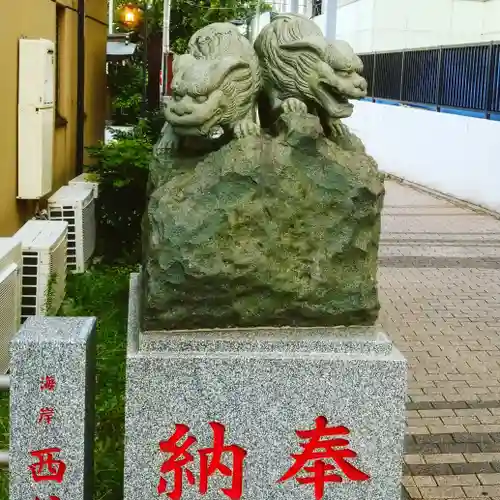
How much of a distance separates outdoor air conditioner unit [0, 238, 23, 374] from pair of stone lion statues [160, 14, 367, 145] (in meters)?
1.91

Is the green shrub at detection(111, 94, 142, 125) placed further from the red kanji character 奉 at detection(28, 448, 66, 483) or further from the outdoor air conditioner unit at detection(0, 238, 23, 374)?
the red kanji character 奉 at detection(28, 448, 66, 483)

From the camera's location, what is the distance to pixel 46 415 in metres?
2.75

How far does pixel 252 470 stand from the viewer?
289cm

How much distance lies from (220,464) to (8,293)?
230cm

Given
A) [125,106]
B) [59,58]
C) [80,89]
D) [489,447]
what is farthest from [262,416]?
[125,106]

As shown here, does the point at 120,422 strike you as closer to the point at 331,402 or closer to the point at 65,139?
the point at 331,402

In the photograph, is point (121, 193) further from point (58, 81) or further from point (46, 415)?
point (46, 415)

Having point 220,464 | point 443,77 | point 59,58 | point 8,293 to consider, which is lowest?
point 220,464

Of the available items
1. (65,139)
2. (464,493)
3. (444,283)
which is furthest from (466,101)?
(464,493)

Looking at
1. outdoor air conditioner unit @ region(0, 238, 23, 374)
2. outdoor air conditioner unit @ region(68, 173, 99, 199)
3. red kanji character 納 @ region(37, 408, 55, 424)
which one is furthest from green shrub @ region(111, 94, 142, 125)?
red kanji character 納 @ region(37, 408, 55, 424)

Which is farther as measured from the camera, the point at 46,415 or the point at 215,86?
the point at 215,86

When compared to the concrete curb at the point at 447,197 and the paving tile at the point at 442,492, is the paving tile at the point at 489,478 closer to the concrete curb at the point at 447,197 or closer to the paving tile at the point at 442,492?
the paving tile at the point at 442,492

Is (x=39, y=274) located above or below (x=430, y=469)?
above

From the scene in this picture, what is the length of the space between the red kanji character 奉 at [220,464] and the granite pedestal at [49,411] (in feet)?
1.39
